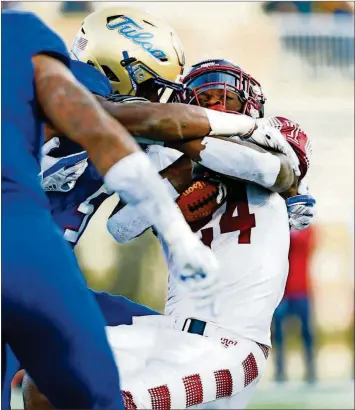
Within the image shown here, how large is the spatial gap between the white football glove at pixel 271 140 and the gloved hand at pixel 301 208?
235mm

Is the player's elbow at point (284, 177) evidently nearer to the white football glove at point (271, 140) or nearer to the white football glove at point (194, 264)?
the white football glove at point (271, 140)

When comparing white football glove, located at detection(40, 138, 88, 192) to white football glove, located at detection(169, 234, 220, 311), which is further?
white football glove, located at detection(40, 138, 88, 192)

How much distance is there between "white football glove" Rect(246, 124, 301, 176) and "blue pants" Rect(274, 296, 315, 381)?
389cm

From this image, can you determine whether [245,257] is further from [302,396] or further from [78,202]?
[302,396]

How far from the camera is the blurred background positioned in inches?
266

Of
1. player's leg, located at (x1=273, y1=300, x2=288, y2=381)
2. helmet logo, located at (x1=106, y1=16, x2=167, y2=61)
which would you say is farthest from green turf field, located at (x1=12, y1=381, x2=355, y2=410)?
helmet logo, located at (x1=106, y1=16, x2=167, y2=61)

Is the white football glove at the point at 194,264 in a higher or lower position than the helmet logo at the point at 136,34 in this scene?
lower

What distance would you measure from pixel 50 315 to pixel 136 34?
1.51m

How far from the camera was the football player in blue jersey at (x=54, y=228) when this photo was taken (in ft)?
7.04

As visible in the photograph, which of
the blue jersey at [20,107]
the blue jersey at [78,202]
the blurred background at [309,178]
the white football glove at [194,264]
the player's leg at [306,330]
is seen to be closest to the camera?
the white football glove at [194,264]

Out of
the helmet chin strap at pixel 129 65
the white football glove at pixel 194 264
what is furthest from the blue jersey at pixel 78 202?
the white football glove at pixel 194 264

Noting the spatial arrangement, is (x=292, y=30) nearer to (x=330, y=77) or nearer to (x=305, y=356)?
(x=330, y=77)

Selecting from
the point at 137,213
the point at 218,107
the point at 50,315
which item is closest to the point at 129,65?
the point at 218,107

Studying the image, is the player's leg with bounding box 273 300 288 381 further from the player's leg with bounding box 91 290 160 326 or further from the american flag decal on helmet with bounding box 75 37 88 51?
the player's leg with bounding box 91 290 160 326
